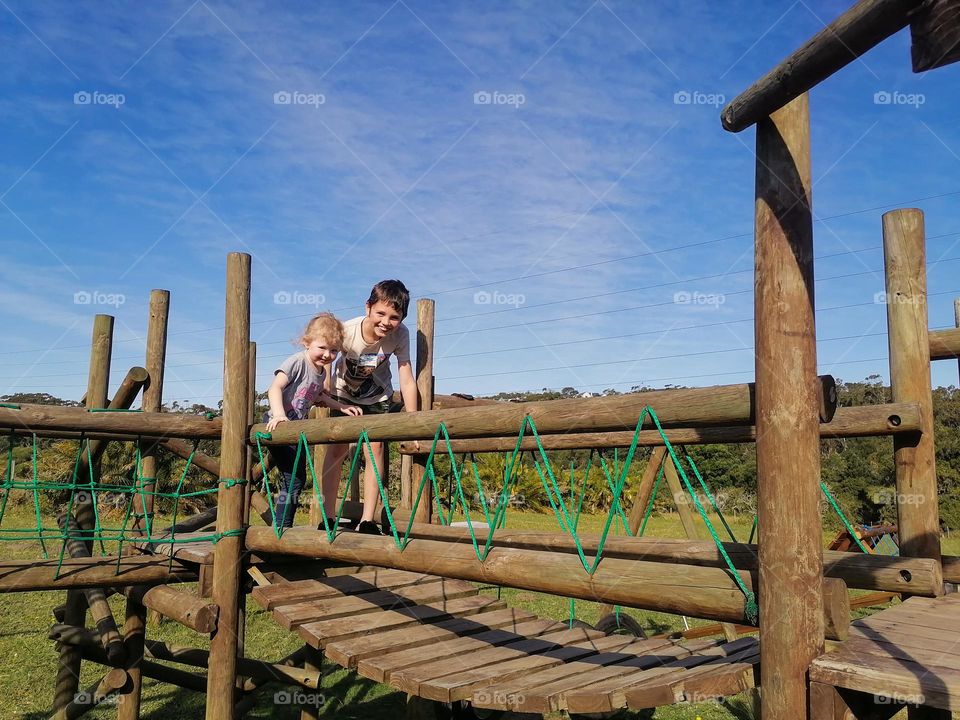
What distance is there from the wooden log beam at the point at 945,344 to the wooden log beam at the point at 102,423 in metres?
3.80

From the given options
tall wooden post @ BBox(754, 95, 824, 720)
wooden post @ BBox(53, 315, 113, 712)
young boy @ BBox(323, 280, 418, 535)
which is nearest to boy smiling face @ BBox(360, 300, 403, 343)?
young boy @ BBox(323, 280, 418, 535)

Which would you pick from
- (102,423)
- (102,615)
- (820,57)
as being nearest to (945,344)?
(820,57)

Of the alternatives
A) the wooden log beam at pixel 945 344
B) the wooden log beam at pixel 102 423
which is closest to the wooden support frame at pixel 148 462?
the wooden log beam at pixel 102 423

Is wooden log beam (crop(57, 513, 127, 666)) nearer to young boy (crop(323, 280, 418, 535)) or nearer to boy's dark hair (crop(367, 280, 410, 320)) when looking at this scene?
young boy (crop(323, 280, 418, 535))

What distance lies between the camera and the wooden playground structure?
2.04 m

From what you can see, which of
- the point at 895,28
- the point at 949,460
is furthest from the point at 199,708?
the point at 949,460

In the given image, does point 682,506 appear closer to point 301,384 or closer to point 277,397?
point 301,384

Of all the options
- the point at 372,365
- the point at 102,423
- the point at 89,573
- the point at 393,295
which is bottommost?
the point at 89,573

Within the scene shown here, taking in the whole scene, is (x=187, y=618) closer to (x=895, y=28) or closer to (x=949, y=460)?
(x=895, y=28)

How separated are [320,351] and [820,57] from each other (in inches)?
136

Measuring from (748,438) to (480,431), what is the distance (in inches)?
53.1

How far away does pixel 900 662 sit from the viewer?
209cm

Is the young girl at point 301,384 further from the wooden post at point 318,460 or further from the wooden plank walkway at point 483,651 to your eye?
the wooden plank walkway at point 483,651

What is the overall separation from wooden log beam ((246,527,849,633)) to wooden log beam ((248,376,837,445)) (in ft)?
1.48
